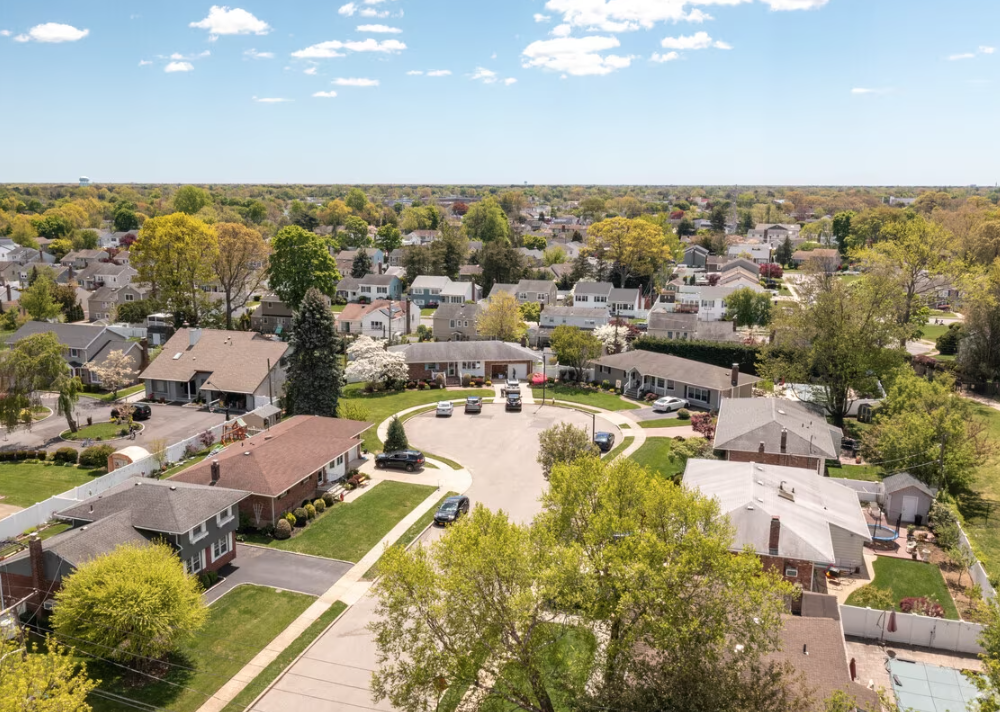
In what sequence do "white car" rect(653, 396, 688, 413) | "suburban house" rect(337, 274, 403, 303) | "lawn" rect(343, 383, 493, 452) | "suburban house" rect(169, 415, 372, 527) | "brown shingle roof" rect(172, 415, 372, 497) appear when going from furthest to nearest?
"suburban house" rect(337, 274, 403, 303), "white car" rect(653, 396, 688, 413), "lawn" rect(343, 383, 493, 452), "brown shingle roof" rect(172, 415, 372, 497), "suburban house" rect(169, 415, 372, 527)

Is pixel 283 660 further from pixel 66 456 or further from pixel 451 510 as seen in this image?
pixel 66 456

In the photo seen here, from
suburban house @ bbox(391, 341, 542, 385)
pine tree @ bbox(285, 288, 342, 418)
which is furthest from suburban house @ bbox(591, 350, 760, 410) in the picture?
pine tree @ bbox(285, 288, 342, 418)

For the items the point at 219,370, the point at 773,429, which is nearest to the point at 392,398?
the point at 219,370

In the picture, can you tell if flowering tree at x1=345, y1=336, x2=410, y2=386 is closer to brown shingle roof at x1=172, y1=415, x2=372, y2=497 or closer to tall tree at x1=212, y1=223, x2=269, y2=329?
brown shingle roof at x1=172, y1=415, x2=372, y2=497

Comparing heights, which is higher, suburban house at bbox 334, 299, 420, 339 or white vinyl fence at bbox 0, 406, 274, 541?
suburban house at bbox 334, 299, 420, 339

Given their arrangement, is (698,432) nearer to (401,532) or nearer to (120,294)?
(401,532)

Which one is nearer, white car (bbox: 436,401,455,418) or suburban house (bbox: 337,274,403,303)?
white car (bbox: 436,401,455,418)

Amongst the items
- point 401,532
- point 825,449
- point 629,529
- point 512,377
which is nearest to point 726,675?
point 629,529
